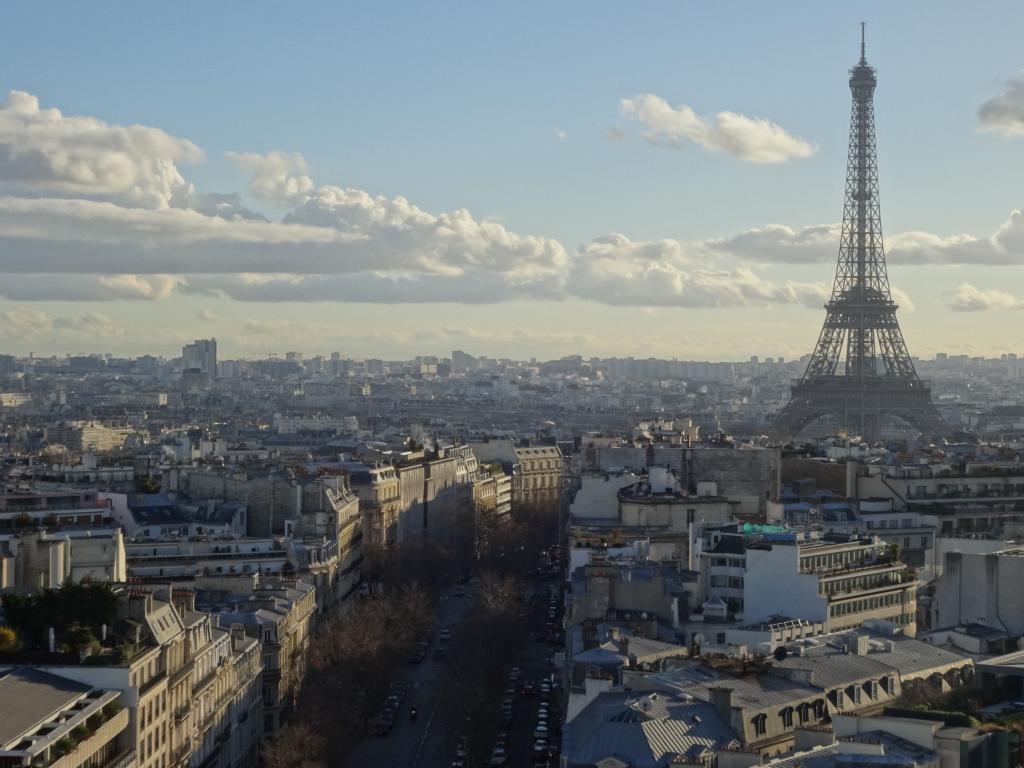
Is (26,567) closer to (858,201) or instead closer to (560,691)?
(560,691)

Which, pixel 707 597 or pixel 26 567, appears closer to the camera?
pixel 26 567

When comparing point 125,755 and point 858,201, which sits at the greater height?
point 858,201

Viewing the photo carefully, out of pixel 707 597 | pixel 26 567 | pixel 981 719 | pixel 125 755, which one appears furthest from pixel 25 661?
pixel 707 597

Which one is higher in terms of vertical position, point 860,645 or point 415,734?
point 860,645

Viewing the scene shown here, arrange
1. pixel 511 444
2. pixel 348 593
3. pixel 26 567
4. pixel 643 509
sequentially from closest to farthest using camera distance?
1. pixel 26 567
2. pixel 643 509
3. pixel 348 593
4. pixel 511 444

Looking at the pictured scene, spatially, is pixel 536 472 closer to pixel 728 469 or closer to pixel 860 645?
pixel 728 469

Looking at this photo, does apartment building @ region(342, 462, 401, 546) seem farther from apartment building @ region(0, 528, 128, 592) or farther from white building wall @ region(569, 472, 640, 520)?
apartment building @ region(0, 528, 128, 592)

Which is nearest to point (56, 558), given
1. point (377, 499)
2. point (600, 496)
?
point (600, 496)
